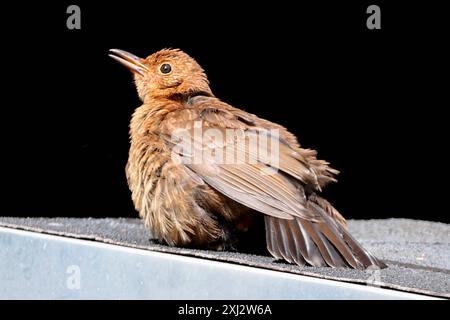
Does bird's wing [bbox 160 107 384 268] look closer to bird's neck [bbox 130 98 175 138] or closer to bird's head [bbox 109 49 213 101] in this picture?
bird's neck [bbox 130 98 175 138]

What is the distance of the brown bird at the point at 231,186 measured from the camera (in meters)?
4.38

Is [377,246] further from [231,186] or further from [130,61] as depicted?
[130,61]

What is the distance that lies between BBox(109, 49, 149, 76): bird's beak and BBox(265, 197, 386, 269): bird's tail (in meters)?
1.35

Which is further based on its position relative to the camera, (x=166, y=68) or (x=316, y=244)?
(x=166, y=68)

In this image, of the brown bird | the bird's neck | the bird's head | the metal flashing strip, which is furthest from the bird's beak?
the metal flashing strip

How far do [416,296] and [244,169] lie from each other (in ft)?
4.21

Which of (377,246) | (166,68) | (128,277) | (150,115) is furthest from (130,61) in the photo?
(377,246)

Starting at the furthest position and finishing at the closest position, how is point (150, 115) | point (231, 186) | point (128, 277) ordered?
point (150, 115), point (231, 186), point (128, 277)

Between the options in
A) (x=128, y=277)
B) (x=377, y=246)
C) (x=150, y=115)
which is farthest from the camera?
(x=377, y=246)

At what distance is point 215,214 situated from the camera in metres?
4.63

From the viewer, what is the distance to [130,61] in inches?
212

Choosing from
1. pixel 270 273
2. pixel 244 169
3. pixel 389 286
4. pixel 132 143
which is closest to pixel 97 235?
pixel 132 143

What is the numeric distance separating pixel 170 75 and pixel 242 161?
3.08 ft

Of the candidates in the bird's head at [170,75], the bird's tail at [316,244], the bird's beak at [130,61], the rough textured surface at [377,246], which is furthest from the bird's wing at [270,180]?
the bird's beak at [130,61]
